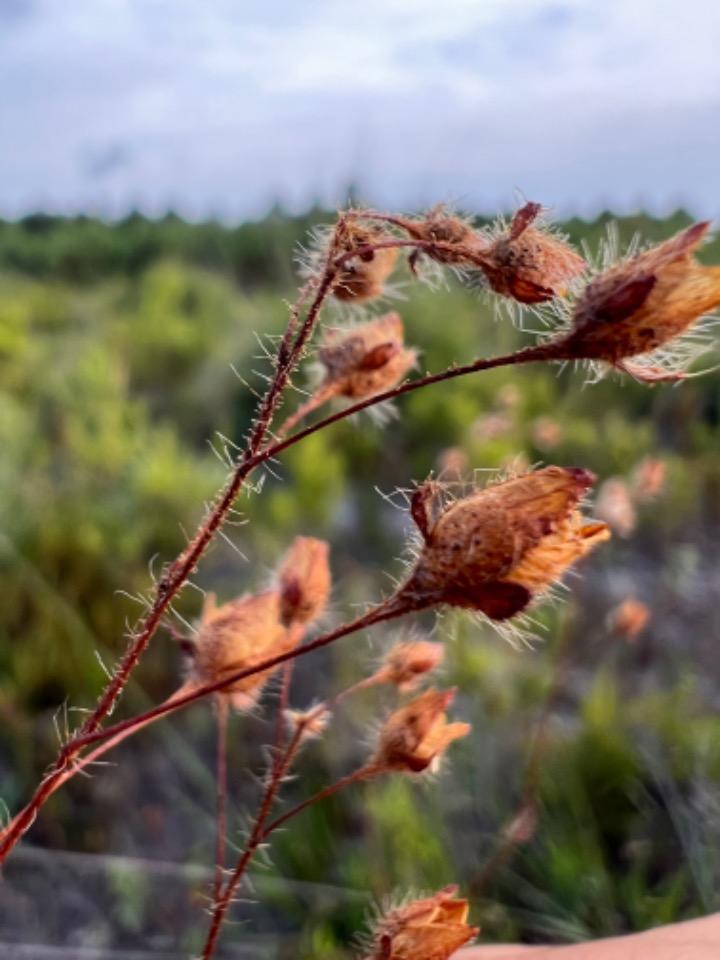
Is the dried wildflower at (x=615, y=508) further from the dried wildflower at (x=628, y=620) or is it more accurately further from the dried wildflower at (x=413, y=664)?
the dried wildflower at (x=413, y=664)

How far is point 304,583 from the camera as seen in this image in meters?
0.52

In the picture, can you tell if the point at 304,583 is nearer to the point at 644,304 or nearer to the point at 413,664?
the point at 413,664

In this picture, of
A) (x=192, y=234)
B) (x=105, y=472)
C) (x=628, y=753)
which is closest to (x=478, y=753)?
(x=628, y=753)

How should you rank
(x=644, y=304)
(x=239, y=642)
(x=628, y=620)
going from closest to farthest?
(x=644, y=304) < (x=239, y=642) < (x=628, y=620)

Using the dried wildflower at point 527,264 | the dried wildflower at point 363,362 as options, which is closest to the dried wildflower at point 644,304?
the dried wildflower at point 527,264

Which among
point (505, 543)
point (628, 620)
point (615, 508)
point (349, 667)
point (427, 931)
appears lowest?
point (349, 667)

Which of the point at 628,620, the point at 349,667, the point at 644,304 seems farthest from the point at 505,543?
the point at 349,667

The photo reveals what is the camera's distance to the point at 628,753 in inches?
65.4

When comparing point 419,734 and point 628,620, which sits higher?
point 419,734

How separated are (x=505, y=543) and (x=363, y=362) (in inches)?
6.0

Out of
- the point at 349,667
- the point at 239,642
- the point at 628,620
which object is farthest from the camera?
the point at 349,667

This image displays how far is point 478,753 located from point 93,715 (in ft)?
4.37

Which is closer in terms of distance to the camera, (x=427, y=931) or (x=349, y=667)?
(x=427, y=931)

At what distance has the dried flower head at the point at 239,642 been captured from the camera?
0.44 meters
